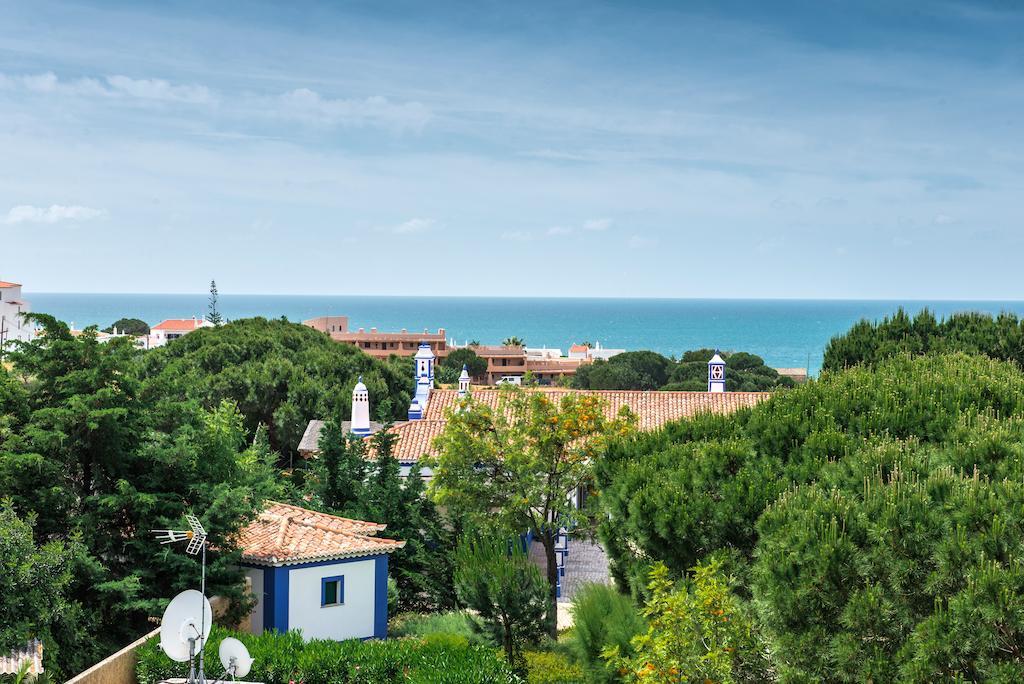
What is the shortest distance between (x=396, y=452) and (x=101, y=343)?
538 inches

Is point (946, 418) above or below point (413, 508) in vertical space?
above

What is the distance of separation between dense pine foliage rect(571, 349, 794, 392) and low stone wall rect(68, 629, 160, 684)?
68.1 m

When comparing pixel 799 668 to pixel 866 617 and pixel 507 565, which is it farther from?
pixel 507 565

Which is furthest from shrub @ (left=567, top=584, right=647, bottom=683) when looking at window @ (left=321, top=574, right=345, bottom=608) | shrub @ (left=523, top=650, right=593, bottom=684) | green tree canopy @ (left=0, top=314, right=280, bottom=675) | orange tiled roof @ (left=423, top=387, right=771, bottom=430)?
orange tiled roof @ (left=423, top=387, right=771, bottom=430)

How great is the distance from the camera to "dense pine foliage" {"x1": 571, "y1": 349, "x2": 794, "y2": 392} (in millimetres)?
84438

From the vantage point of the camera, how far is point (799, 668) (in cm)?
1198

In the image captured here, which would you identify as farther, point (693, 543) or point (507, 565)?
point (507, 565)

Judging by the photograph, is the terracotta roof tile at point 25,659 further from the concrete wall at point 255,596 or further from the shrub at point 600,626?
the shrub at point 600,626

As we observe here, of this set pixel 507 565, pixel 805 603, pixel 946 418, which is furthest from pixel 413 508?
pixel 805 603

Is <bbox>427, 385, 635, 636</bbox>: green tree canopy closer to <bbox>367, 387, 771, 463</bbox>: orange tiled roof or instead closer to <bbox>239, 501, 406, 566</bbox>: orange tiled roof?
<bbox>239, 501, 406, 566</bbox>: orange tiled roof

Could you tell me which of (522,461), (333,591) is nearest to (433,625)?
(333,591)

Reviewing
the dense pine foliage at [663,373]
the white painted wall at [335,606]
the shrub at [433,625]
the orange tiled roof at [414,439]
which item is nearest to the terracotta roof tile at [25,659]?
the white painted wall at [335,606]

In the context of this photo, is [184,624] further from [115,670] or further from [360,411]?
[360,411]

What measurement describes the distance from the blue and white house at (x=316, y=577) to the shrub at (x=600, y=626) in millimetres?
6153
